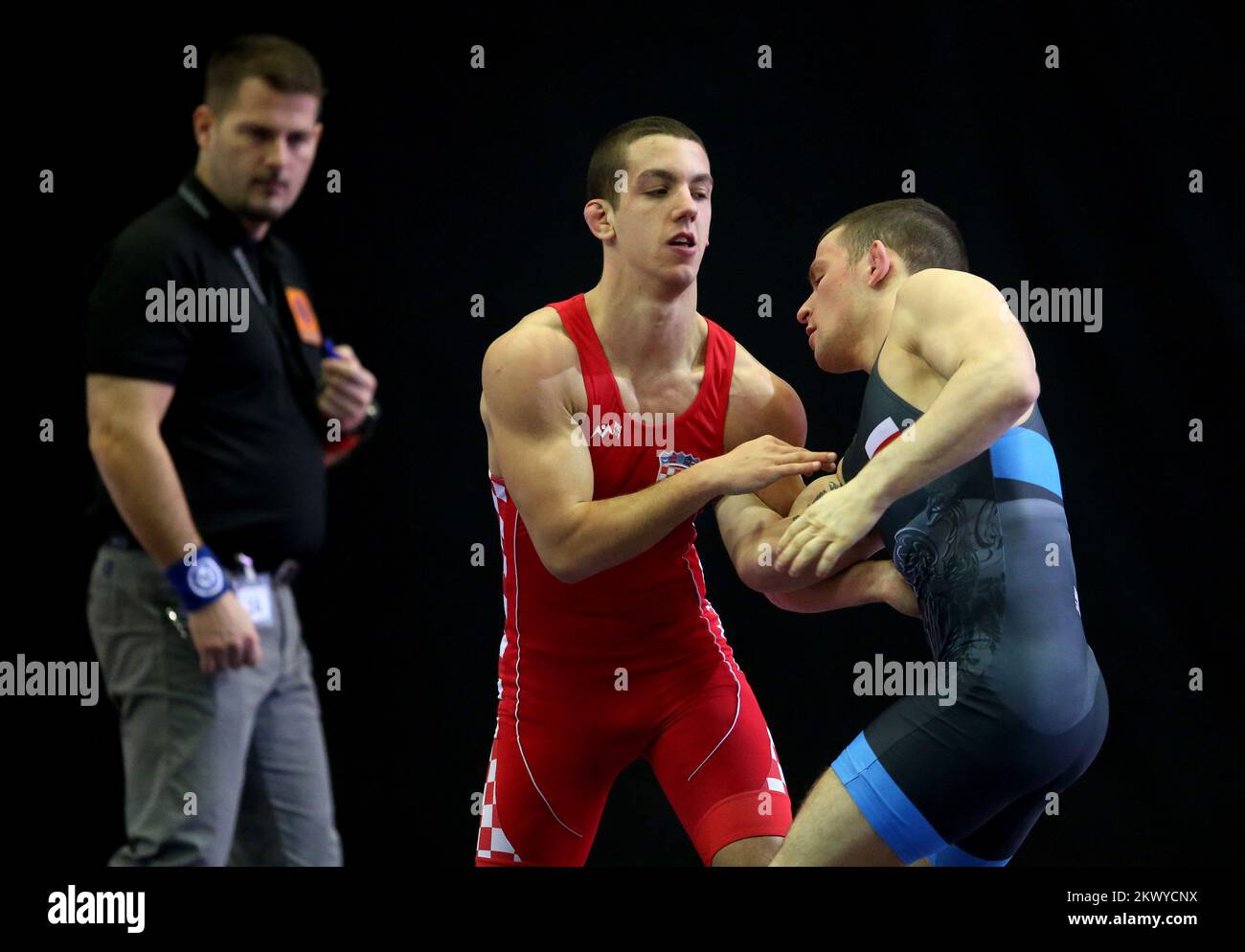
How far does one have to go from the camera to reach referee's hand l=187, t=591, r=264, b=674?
Result: 2758 millimetres

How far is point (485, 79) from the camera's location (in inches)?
150

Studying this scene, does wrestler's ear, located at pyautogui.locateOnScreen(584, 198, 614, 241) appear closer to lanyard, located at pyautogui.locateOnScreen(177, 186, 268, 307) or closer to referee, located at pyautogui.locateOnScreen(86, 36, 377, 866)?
referee, located at pyautogui.locateOnScreen(86, 36, 377, 866)

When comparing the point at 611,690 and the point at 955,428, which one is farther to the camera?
the point at 611,690

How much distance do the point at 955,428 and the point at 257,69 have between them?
1.72 metres

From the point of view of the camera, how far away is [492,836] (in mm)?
2902

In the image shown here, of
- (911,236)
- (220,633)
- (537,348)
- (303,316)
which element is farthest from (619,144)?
(220,633)

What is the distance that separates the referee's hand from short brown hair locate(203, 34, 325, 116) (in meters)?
1.07

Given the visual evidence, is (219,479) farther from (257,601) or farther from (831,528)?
(831,528)

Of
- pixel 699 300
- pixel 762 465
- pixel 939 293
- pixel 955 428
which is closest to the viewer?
pixel 955 428

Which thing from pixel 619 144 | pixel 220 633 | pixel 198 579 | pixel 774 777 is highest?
pixel 619 144

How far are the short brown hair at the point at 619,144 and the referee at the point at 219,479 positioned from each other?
64 cm

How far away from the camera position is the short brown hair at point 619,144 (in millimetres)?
2975

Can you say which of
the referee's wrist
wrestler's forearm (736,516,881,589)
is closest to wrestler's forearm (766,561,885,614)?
wrestler's forearm (736,516,881,589)
